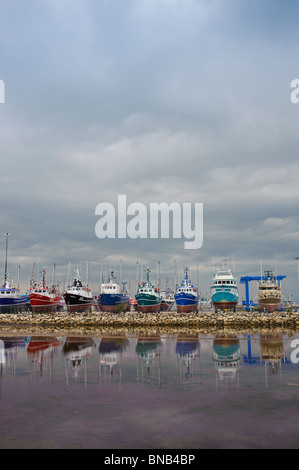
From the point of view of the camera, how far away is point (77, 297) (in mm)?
78562

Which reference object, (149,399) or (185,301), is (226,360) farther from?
(185,301)

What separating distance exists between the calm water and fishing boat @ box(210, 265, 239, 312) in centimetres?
4839

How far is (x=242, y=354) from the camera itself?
84.2 ft

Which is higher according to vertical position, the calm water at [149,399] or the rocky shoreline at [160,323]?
the calm water at [149,399]

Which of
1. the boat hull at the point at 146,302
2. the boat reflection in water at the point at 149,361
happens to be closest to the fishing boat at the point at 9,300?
the boat hull at the point at 146,302

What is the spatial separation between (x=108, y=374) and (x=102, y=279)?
9215 cm

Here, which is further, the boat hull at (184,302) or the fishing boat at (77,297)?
the boat hull at (184,302)

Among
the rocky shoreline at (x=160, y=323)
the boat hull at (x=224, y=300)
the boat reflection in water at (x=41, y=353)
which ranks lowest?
the rocky shoreline at (x=160, y=323)

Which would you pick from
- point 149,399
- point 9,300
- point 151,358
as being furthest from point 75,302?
point 149,399

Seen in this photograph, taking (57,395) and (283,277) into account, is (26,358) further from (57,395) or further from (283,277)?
(283,277)

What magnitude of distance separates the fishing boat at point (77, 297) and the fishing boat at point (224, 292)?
28.7 meters

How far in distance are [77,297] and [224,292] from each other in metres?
31.6

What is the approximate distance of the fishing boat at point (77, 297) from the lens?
78125 millimetres

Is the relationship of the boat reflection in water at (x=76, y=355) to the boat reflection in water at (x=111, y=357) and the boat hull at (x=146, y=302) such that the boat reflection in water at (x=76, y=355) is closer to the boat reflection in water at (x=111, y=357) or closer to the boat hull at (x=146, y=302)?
the boat reflection in water at (x=111, y=357)
